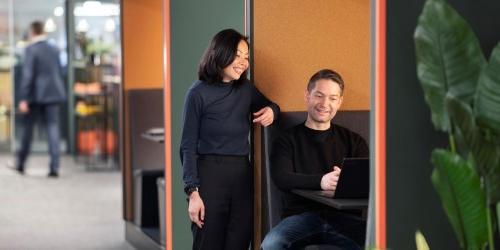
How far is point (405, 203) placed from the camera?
140 inches

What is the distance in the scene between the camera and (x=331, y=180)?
4340 millimetres

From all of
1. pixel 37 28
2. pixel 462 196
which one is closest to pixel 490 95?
pixel 462 196

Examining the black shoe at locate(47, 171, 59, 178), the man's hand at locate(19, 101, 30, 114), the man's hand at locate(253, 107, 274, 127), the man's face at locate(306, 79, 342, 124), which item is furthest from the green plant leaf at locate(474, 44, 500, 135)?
the man's hand at locate(19, 101, 30, 114)

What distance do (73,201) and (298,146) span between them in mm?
5128

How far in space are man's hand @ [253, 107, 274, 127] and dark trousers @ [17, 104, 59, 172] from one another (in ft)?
22.5

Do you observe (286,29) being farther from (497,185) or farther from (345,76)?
(497,185)

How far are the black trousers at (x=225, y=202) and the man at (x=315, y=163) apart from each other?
167 mm

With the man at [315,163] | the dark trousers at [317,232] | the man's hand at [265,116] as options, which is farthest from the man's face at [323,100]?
the dark trousers at [317,232]

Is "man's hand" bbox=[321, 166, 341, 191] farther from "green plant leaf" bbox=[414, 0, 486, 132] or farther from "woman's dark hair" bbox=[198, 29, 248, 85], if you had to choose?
"green plant leaf" bbox=[414, 0, 486, 132]

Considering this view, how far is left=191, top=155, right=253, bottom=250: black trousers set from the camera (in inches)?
183

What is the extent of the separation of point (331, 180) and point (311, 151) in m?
0.39

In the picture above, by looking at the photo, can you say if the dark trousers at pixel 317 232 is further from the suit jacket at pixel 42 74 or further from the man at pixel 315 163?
the suit jacket at pixel 42 74

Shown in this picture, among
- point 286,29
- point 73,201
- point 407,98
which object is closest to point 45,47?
point 73,201

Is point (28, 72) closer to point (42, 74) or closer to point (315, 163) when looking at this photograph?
point (42, 74)
